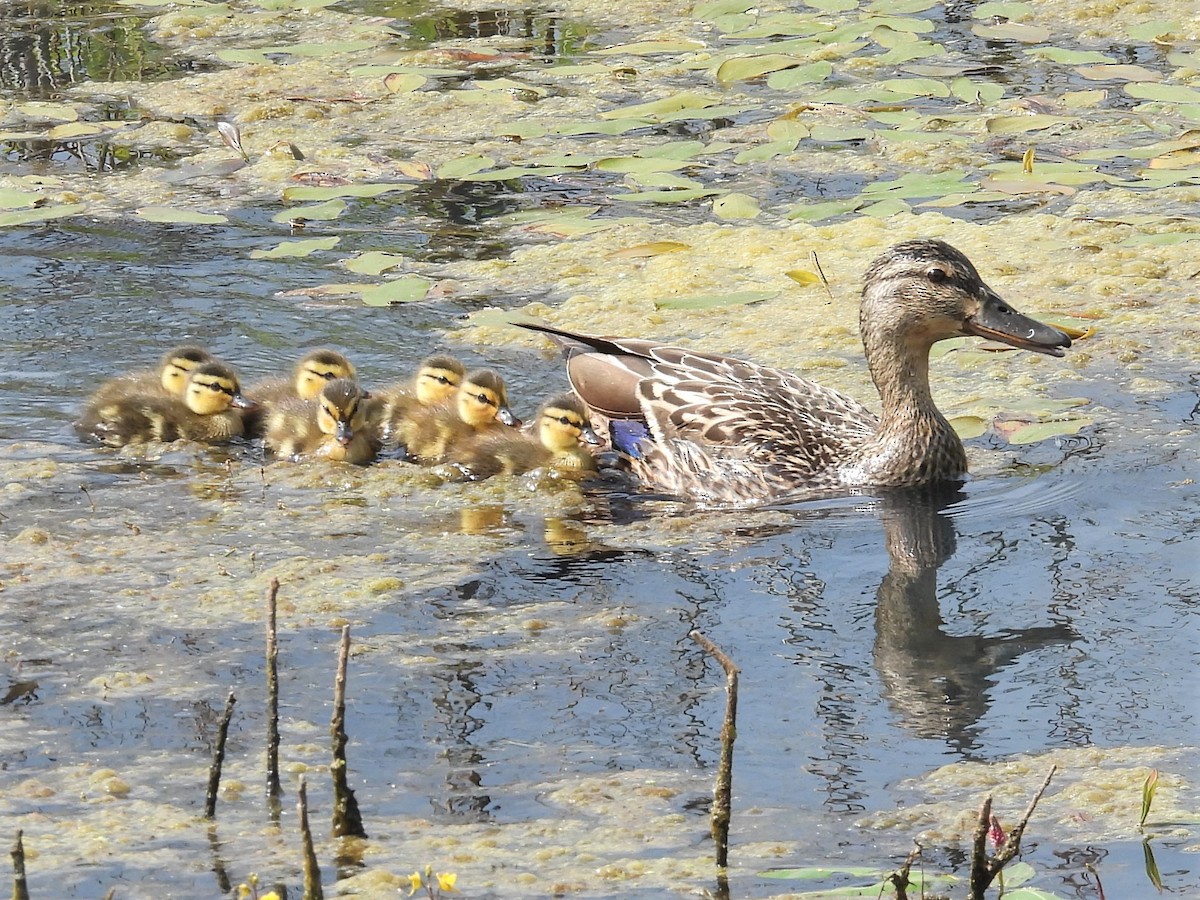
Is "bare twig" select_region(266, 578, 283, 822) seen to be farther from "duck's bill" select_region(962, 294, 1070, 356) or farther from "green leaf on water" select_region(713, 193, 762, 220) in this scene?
"green leaf on water" select_region(713, 193, 762, 220)

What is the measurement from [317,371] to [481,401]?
62 centimetres

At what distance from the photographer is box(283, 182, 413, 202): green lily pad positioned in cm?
785

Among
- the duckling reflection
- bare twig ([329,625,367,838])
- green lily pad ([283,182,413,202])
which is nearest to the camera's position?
bare twig ([329,625,367,838])

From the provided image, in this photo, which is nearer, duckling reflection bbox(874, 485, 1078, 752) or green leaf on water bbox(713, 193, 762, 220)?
duckling reflection bbox(874, 485, 1078, 752)

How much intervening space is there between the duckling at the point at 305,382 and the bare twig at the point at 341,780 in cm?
257

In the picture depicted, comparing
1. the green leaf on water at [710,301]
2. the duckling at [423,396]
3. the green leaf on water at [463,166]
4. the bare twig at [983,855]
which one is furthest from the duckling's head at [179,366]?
the bare twig at [983,855]

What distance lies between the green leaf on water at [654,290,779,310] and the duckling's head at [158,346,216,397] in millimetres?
1674

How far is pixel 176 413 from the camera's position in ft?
19.6

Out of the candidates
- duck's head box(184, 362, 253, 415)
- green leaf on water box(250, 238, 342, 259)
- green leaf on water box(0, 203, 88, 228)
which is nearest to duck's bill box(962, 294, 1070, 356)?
duck's head box(184, 362, 253, 415)

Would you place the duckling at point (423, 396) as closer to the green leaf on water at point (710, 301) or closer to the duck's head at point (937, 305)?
the green leaf on water at point (710, 301)

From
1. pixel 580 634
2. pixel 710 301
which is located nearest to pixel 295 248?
pixel 710 301

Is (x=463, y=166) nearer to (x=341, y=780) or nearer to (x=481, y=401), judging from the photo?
(x=481, y=401)

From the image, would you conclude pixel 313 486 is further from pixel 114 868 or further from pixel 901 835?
pixel 901 835

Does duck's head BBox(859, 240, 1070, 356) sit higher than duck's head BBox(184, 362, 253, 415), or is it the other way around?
duck's head BBox(859, 240, 1070, 356)
